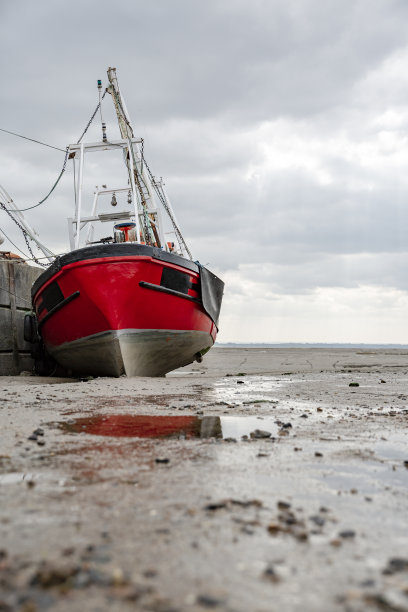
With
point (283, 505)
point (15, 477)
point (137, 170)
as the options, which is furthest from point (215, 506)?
point (137, 170)

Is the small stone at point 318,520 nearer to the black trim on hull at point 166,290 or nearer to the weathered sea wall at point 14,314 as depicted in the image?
the black trim on hull at point 166,290

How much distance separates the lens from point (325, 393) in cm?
815

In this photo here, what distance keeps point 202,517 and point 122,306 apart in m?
8.41

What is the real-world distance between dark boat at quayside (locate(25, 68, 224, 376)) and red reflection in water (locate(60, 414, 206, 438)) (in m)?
5.28

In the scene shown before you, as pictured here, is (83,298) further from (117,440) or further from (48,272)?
(117,440)

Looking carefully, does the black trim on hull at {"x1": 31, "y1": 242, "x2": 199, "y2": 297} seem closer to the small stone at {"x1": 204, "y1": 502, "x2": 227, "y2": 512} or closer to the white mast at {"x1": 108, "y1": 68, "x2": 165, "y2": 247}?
the white mast at {"x1": 108, "y1": 68, "x2": 165, "y2": 247}

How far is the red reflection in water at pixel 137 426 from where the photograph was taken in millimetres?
4215

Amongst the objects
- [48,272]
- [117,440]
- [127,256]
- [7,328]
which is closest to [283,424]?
[117,440]

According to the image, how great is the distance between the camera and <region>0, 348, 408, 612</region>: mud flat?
155 centimetres

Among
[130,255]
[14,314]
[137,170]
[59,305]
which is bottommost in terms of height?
[59,305]

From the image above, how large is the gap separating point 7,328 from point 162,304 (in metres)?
5.36

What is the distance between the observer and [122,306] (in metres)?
10.4

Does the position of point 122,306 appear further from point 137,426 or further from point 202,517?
point 202,517

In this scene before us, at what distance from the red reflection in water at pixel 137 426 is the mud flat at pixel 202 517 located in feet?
0.09
